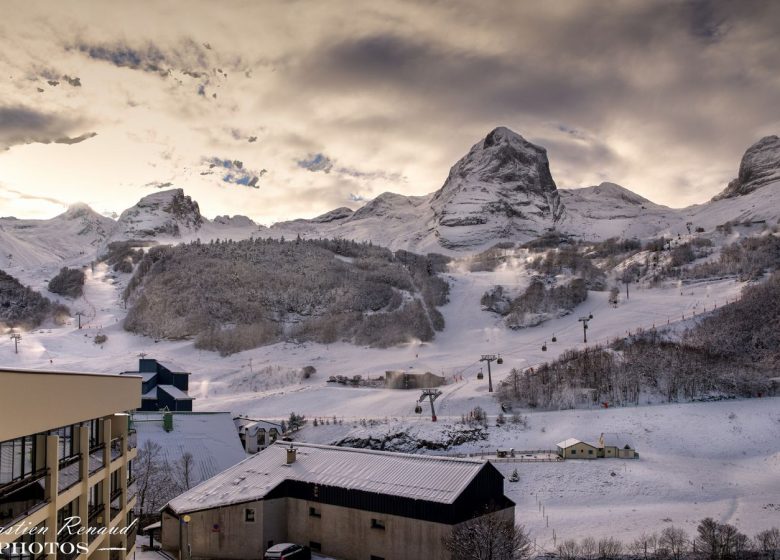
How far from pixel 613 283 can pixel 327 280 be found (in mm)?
59970

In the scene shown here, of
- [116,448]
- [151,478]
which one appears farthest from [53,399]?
[151,478]

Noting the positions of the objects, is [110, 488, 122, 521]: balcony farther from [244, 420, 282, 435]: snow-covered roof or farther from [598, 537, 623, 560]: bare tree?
[244, 420, 282, 435]: snow-covered roof

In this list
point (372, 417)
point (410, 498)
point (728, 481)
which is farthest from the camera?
point (372, 417)

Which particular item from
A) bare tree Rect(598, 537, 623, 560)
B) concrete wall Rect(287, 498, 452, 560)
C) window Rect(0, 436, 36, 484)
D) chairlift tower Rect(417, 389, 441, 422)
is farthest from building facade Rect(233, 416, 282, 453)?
window Rect(0, 436, 36, 484)

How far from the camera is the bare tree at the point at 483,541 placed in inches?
1083

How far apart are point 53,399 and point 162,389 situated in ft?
185

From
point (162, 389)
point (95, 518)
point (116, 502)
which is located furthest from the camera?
point (162, 389)

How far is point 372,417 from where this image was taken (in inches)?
2667

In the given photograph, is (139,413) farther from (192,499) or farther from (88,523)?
(88,523)

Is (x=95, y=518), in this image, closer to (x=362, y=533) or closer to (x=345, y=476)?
(x=362, y=533)

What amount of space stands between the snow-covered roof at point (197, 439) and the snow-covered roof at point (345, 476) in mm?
14111

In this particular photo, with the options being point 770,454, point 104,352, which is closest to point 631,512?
point 770,454

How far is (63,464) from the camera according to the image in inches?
613

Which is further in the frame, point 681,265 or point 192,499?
point 681,265
